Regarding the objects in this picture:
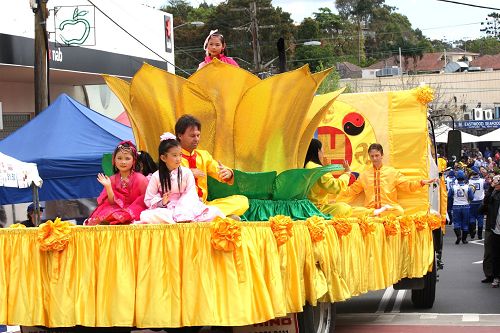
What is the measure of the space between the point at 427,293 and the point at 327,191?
3713 millimetres

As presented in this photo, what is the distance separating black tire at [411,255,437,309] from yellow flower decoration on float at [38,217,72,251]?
22.9ft

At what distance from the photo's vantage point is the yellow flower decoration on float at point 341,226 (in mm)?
9984

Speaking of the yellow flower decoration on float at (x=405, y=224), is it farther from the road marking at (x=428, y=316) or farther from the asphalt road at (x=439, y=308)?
the road marking at (x=428, y=316)

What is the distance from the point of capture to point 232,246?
25.6ft

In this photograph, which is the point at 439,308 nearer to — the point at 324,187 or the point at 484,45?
the point at 324,187

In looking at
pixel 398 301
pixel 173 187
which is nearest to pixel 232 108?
pixel 173 187

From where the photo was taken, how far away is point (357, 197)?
14.2 metres

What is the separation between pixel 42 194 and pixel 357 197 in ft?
15.8

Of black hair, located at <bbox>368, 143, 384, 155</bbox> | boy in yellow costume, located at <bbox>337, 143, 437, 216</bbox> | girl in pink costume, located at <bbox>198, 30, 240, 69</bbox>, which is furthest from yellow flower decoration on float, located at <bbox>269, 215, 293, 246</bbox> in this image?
black hair, located at <bbox>368, 143, 384, 155</bbox>

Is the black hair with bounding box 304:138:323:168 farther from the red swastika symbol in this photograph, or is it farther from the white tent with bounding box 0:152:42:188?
the white tent with bounding box 0:152:42:188

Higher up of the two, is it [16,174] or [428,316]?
[16,174]

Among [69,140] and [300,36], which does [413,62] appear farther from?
[69,140]

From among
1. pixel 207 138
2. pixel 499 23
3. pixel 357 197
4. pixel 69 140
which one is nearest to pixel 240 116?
pixel 207 138

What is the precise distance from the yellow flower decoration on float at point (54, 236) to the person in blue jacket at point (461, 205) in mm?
20453
